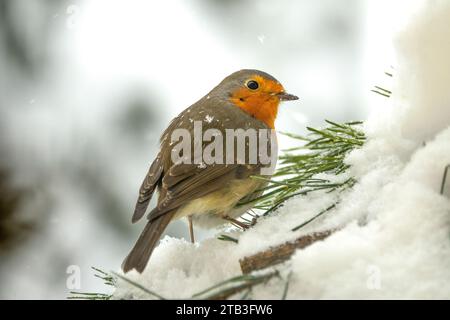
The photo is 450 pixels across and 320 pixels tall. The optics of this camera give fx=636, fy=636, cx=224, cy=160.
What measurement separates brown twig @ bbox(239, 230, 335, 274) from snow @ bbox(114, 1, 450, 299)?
4 cm

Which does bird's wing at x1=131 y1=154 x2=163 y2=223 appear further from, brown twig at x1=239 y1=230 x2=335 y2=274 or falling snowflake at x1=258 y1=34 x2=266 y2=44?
falling snowflake at x1=258 y1=34 x2=266 y2=44

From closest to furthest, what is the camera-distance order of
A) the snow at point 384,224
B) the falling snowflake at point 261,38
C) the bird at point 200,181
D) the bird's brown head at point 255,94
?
1. the snow at point 384,224
2. the bird at point 200,181
3. the bird's brown head at point 255,94
4. the falling snowflake at point 261,38

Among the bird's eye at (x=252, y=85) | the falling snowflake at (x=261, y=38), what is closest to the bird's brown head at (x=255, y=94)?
the bird's eye at (x=252, y=85)

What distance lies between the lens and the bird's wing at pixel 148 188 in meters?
2.88

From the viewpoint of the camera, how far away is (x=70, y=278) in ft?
13.8

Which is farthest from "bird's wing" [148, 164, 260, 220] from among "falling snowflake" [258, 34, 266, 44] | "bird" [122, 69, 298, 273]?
"falling snowflake" [258, 34, 266, 44]

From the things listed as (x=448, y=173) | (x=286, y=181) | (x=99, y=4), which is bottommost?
(x=448, y=173)

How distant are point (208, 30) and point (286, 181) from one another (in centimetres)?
343

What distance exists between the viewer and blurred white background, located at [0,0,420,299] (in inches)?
175

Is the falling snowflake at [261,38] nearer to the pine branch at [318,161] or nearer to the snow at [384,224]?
the pine branch at [318,161]

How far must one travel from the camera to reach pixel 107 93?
5.05 metres

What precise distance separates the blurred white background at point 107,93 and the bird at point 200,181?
112 centimetres

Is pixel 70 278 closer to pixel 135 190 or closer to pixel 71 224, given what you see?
pixel 71 224
